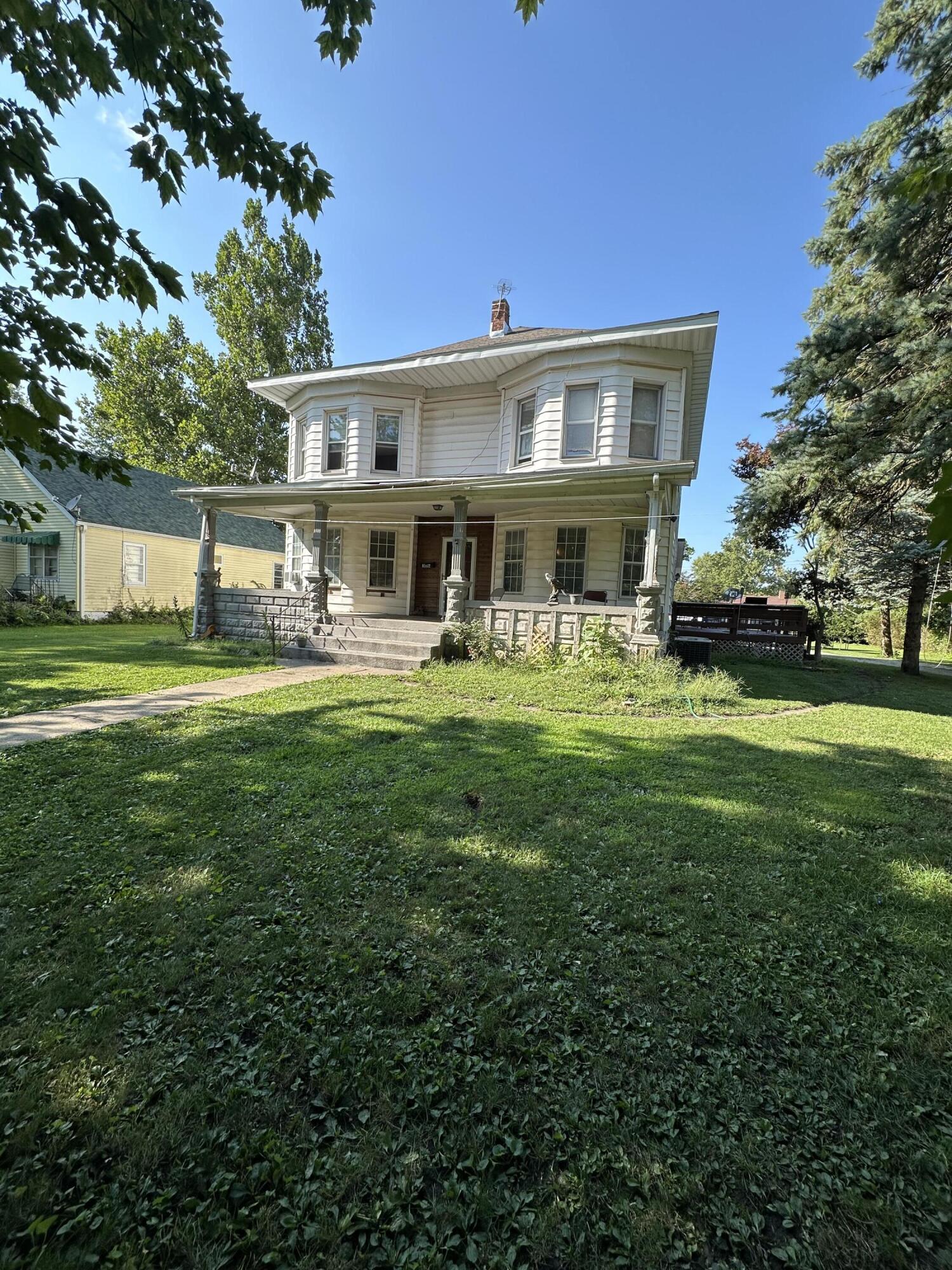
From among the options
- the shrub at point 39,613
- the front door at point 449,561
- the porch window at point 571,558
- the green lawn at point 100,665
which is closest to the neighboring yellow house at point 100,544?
the shrub at point 39,613

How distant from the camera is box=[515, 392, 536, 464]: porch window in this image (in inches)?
479

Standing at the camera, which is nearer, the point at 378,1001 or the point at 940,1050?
the point at 940,1050

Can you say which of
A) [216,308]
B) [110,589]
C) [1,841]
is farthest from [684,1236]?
[216,308]

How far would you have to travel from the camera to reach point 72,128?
2.67m

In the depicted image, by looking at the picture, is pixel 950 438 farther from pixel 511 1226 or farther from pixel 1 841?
pixel 1 841

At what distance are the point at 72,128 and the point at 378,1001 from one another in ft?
14.2

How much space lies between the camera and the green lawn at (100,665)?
6.81m

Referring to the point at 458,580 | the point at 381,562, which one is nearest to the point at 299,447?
the point at 381,562

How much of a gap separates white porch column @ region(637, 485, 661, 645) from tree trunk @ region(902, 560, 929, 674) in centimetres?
888

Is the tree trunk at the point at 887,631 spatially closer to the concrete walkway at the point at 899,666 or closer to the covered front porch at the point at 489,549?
the concrete walkway at the point at 899,666

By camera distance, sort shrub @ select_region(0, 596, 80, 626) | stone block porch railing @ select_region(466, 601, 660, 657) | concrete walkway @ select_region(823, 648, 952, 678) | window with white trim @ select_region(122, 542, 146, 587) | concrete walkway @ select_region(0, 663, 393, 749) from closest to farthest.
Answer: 1. concrete walkway @ select_region(0, 663, 393, 749)
2. stone block porch railing @ select_region(466, 601, 660, 657)
3. concrete walkway @ select_region(823, 648, 952, 678)
4. shrub @ select_region(0, 596, 80, 626)
5. window with white trim @ select_region(122, 542, 146, 587)

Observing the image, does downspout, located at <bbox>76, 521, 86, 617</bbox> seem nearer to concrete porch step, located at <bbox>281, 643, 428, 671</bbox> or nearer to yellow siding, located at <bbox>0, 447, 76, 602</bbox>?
yellow siding, located at <bbox>0, 447, 76, 602</bbox>

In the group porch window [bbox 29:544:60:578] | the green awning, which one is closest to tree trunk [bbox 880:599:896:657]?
the green awning

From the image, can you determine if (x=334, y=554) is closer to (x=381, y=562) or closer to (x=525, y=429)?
(x=381, y=562)
